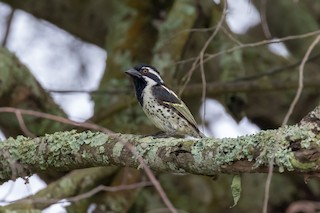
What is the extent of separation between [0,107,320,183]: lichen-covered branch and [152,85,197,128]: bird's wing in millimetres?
1443

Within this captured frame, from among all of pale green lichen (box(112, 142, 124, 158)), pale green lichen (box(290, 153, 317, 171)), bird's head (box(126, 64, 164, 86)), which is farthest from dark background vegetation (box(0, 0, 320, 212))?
pale green lichen (box(290, 153, 317, 171))

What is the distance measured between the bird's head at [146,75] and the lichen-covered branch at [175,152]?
1.62m

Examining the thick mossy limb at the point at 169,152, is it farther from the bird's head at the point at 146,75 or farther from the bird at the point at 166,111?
the bird's head at the point at 146,75

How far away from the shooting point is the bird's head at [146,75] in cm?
552

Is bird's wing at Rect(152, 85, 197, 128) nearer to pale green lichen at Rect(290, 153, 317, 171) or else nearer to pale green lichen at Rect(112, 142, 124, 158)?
pale green lichen at Rect(112, 142, 124, 158)

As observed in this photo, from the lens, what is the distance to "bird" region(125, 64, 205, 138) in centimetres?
532

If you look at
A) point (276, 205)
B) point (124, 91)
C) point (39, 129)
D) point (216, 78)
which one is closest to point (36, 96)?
point (39, 129)

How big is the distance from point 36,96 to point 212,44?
157 centimetres

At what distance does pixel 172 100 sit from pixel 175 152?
1834mm

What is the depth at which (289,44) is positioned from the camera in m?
8.28

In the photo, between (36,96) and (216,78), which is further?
(216,78)

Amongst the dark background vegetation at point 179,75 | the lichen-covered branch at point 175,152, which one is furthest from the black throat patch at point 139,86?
the lichen-covered branch at point 175,152

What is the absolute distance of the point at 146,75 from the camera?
18.2 feet

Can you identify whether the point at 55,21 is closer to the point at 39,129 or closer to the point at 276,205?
the point at 39,129
